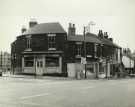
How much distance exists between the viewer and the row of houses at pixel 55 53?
3100 cm

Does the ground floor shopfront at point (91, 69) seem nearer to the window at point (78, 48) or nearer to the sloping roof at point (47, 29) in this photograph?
the window at point (78, 48)

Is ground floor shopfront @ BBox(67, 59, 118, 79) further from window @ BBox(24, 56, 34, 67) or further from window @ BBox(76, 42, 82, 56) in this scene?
window @ BBox(24, 56, 34, 67)

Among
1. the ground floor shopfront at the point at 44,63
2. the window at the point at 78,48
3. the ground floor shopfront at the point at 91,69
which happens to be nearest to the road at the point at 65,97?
the ground floor shopfront at the point at 91,69

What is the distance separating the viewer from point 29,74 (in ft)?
104

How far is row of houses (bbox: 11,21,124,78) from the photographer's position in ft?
102

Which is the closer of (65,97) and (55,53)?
(65,97)

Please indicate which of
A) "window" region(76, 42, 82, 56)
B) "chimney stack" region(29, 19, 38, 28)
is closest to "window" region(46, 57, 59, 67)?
"window" region(76, 42, 82, 56)

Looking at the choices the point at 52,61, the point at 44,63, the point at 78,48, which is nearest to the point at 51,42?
the point at 52,61

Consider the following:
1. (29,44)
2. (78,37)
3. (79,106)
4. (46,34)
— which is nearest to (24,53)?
(29,44)

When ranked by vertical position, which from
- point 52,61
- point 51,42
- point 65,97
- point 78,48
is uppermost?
point 51,42

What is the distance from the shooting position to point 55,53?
102 ft

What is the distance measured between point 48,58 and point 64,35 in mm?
2799

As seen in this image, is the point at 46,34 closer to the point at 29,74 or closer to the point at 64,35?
the point at 64,35

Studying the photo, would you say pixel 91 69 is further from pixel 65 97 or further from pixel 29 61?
pixel 65 97
